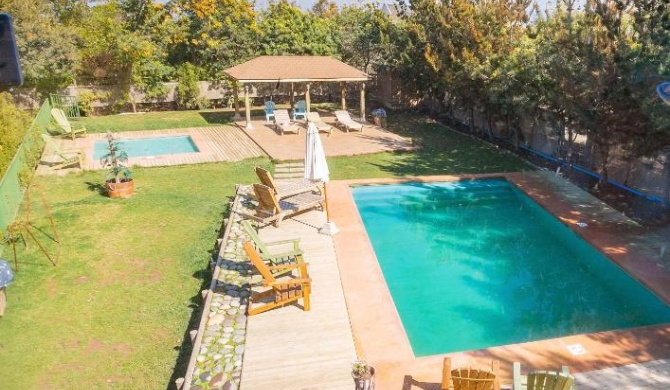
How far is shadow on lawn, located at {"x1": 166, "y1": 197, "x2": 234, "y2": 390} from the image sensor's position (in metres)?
6.82

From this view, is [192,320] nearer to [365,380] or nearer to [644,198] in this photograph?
[365,380]

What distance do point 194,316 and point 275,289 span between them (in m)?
1.57

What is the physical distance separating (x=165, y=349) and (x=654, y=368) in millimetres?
7104

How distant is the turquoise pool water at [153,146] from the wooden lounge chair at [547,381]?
1633 centimetres

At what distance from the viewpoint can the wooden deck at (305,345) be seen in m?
6.34

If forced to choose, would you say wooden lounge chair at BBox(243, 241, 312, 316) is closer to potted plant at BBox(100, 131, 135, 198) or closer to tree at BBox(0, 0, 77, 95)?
potted plant at BBox(100, 131, 135, 198)

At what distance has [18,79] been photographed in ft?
10.5

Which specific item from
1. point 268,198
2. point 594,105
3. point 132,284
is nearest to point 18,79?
point 132,284

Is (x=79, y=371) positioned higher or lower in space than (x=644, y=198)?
lower

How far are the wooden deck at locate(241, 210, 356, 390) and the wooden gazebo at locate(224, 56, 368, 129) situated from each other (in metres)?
14.8

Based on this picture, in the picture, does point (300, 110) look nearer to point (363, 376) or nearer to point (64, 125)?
point (64, 125)

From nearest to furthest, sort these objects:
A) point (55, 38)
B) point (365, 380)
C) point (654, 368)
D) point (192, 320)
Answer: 1. point (365, 380)
2. point (654, 368)
3. point (192, 320)
4. point (55, 38)

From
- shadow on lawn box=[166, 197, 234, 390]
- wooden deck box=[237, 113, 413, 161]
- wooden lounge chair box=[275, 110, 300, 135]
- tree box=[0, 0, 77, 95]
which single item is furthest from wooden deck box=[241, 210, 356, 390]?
tree box=[0, 0, 77, 95]

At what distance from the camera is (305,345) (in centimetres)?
702
